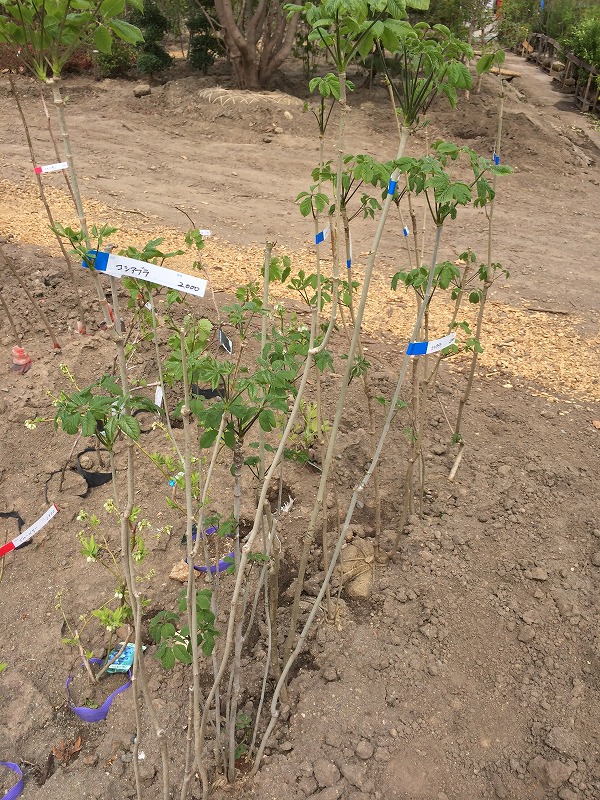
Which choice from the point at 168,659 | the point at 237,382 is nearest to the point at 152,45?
the point at 237,382

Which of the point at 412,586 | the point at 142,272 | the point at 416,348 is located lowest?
the point at 412,586

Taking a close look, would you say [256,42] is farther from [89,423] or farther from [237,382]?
[89,423]

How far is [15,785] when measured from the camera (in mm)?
2088

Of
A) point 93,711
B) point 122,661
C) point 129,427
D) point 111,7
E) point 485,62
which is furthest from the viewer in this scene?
point 122,661

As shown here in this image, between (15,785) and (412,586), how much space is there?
5.41ft

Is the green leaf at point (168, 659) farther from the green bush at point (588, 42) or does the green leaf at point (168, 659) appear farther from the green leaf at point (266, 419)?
the green bush at point (588, 42)

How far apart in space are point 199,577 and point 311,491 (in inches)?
30.1

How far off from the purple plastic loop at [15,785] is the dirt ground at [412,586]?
3 centimetres

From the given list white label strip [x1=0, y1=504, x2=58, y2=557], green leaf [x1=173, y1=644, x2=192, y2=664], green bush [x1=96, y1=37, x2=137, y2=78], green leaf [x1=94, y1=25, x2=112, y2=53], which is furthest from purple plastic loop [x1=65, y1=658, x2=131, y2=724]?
green bush [x1=96, y1=37, x2=137, y2=78]

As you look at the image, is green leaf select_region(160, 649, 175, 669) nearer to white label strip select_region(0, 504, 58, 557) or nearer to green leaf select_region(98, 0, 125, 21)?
white label strip select_region(0, 504, 58, 557)

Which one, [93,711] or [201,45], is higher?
[201,45]

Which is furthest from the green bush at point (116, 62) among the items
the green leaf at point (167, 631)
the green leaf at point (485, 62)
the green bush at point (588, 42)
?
the green leaf at point (167, 631)

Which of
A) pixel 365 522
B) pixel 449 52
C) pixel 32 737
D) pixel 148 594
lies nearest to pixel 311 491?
pixel 365 522

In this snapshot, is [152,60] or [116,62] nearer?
[152,60]
